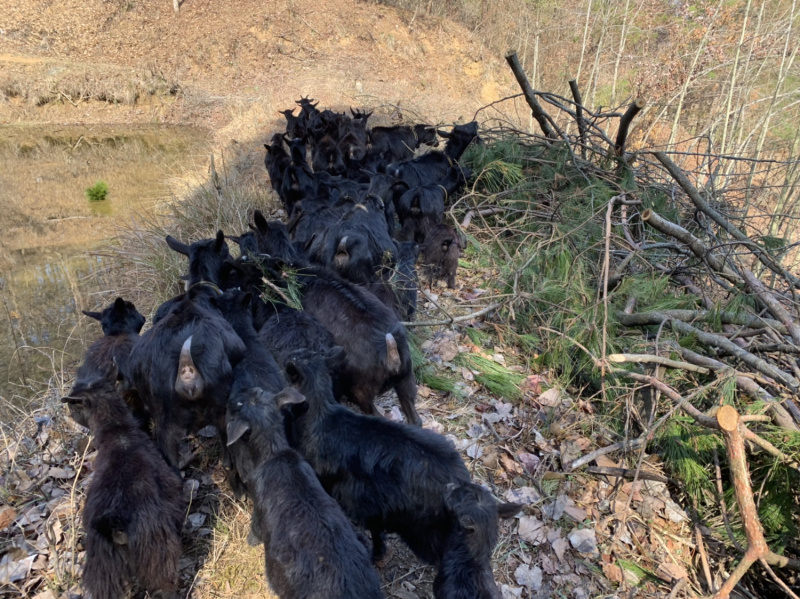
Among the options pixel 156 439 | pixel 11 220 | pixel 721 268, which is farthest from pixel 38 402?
pixel 11 220

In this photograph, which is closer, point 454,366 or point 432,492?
point 432,492

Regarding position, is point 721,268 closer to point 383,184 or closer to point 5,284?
point 383,184

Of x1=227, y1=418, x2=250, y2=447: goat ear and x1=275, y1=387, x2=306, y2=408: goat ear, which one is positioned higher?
x1=275, y1=387, x2=306, y2=408: goat ear

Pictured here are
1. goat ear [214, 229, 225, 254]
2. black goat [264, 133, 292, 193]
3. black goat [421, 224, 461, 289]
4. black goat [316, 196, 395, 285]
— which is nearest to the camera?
goat ear [214, 229, 225, 254]

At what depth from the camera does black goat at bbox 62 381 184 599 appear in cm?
256

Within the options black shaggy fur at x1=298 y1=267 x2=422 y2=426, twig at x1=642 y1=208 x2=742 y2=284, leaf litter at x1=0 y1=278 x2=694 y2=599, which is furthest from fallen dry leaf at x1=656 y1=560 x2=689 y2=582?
twig at x1=642 y1=208 x2=742 y2=284

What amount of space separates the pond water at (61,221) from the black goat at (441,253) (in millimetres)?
4154

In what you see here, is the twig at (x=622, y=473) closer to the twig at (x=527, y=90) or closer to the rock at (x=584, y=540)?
the rock at (x=584, y=540)

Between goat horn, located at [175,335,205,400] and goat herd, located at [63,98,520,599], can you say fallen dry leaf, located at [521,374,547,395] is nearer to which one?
goat herd, located at [63,98,520,599]

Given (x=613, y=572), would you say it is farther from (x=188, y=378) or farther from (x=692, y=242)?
(x=188, y=378)

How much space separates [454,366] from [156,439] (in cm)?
274

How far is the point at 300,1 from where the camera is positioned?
23.1 metres

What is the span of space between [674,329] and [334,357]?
117 inches

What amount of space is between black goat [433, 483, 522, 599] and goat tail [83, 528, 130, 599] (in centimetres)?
171
